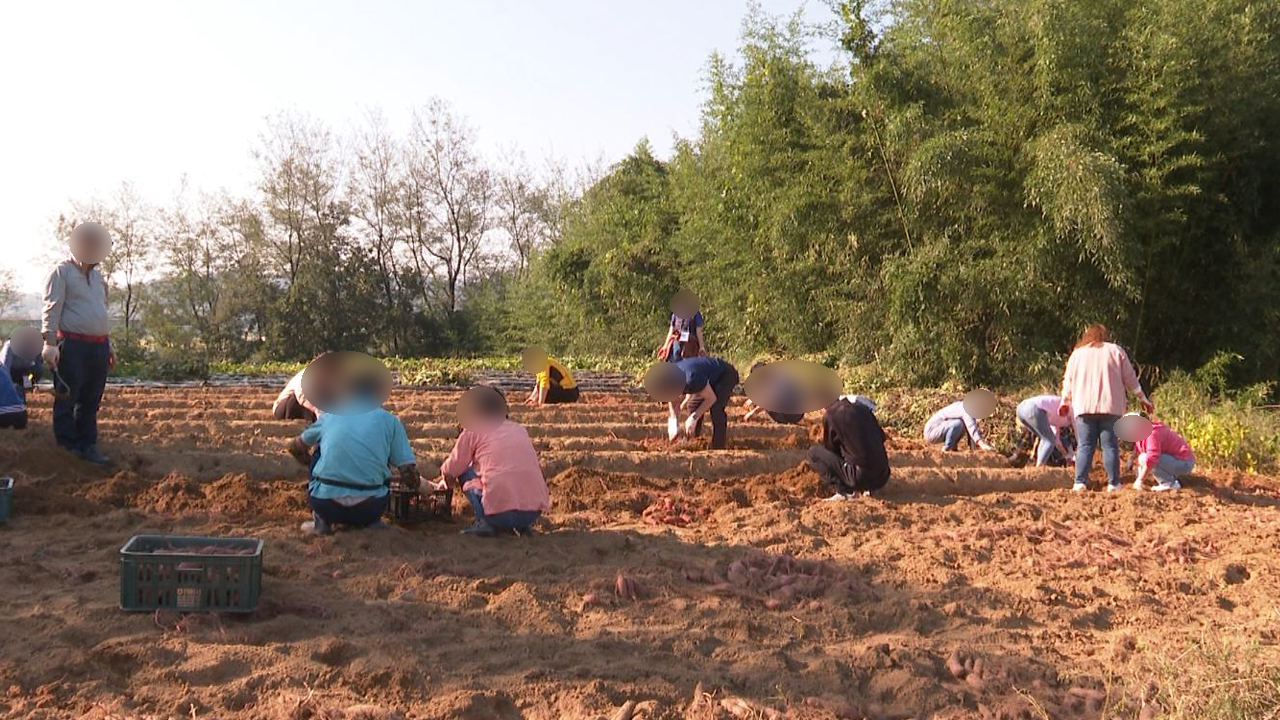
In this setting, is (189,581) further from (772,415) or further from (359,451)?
(772,415)

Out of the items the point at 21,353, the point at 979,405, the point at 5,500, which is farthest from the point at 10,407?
the point at 979,405

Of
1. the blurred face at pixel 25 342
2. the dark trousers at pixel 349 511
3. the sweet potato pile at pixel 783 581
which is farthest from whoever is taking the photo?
the blurred face at pixel 25 342

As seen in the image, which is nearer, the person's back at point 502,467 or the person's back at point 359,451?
the person's back at point 359,451

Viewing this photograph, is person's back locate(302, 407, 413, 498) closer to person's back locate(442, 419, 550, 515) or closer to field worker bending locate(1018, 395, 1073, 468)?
person's back locate(442, 419, 550, 515)

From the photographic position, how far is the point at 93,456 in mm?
6695

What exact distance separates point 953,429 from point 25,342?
316 inches

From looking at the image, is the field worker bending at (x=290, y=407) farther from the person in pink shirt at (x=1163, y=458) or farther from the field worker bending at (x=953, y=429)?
the person in pink shirt at (x=1163, y=458)

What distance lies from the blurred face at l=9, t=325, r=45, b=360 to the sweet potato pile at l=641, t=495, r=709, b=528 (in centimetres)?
571

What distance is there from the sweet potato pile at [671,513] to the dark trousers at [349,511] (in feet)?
5.52

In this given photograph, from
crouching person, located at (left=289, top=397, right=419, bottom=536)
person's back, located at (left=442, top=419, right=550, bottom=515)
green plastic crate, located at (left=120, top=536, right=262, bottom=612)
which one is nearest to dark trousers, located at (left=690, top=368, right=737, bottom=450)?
person's back, located at (left=442, top=419, right=550, bottom=515)

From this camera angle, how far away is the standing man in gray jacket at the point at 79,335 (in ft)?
20.8

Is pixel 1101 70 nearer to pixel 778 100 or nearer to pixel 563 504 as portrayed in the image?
pixel 778 100

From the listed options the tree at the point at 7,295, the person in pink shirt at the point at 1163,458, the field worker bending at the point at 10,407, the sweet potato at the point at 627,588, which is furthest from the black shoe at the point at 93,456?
the tree at the point at 7,295

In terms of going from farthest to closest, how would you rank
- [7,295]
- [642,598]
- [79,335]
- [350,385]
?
[7,295], [79,335], [350,385], [642,598]
